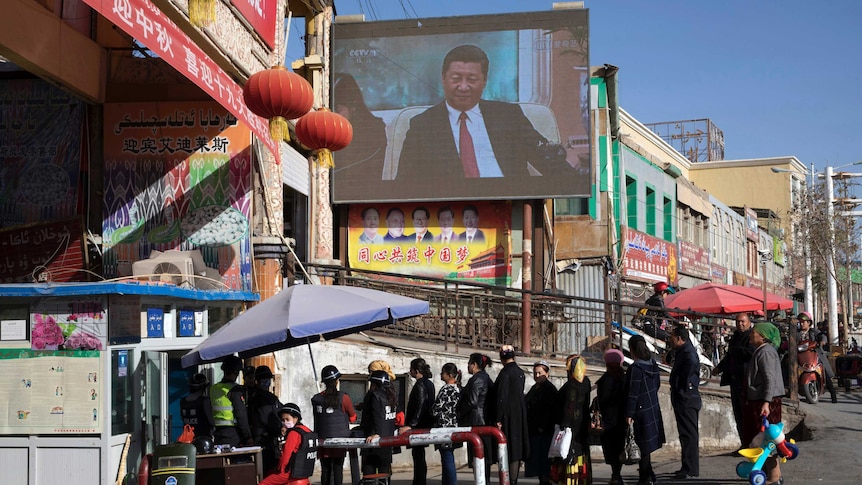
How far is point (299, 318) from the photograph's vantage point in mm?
9133

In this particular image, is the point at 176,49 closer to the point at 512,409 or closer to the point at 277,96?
the point at 277,96

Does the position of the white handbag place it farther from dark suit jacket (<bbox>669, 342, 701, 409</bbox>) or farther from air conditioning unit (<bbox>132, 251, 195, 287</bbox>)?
air conditioning unit (<bbox>132, 251, 195, 287</bbox>)

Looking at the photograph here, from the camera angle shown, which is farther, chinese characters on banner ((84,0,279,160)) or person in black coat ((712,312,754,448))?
person in black coat ((712,312,754,448))

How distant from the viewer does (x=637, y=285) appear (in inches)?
1136

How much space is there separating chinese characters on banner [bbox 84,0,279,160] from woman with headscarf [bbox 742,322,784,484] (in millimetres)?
6920

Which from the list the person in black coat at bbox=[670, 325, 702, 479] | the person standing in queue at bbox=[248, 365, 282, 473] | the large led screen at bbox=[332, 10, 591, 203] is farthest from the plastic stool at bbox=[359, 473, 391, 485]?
the large led screen at bbox=[332, 10, 591, 203]

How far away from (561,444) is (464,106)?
37.8 feet

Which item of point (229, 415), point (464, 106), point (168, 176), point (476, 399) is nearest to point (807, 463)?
point (476, 399)

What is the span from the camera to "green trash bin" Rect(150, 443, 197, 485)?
7.97m

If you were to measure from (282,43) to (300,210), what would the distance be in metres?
4.55

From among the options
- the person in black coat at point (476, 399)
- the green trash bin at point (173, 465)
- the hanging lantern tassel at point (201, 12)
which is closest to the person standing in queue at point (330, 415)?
the person in black coat at point (476, 399)

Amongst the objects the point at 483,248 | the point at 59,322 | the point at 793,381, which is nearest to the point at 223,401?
the point at 59,322

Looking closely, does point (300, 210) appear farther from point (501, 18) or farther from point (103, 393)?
point (103, 393)

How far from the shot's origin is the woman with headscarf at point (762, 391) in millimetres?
9766
